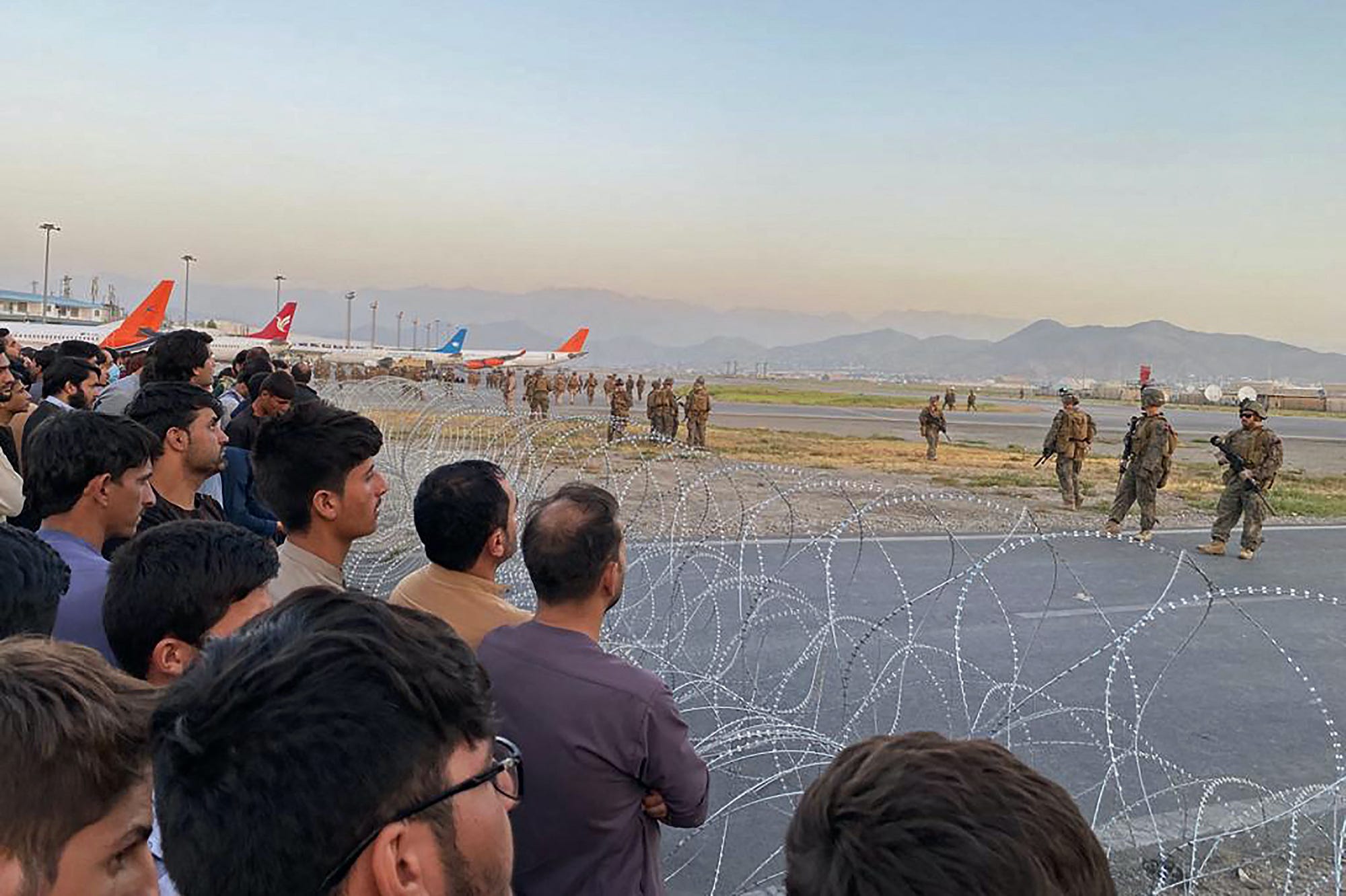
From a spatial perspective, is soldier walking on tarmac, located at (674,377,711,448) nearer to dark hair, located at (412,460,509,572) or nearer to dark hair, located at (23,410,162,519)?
dark hair, located at (23,410,162,519)

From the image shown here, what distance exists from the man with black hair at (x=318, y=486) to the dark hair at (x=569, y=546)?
1081mm

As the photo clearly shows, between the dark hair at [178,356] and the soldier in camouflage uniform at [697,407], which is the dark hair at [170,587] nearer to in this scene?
the dark hair at [178,356]

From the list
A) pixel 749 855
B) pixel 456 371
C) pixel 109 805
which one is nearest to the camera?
pixel 109 805

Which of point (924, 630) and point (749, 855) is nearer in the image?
point (749, 855)

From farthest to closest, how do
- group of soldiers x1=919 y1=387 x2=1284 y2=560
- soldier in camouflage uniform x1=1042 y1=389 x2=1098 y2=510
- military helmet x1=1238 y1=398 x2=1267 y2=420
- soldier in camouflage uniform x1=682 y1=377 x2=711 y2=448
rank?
soldier in camouflage uniform x1=682 y1=377 x2=711 y2=448 → soldier in camouflage uniform x1=1042 y1=389 x2=1098 y2=510 → military helmet x1=1238 y1=398 x2=1267 y2=420 → group of soldiers x1=919 y1=387 x2=1284 y2=560

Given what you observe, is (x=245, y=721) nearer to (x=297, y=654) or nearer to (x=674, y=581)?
(x=297, y=654)

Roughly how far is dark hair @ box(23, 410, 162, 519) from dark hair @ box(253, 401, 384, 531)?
0.43m

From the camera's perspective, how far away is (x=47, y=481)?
3086 mm

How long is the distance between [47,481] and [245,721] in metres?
2.63

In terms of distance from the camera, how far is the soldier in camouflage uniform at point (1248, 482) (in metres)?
10.2

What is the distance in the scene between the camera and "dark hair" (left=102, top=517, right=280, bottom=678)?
7.14ft

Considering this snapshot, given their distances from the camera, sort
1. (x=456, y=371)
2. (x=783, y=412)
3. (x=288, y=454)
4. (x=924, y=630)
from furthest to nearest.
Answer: (x=456, y=371) → (x=783, y=412) → (x=924, y=630) → (x=288, y=454)

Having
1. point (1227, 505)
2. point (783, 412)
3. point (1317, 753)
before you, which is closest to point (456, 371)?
point (783, 412)

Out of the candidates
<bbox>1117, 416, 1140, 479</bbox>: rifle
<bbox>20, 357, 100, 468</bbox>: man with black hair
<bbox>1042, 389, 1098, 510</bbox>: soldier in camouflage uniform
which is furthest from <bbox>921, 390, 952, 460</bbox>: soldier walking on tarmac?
<bbox>20, 357, 100, 468</bbox>: man with black hair
